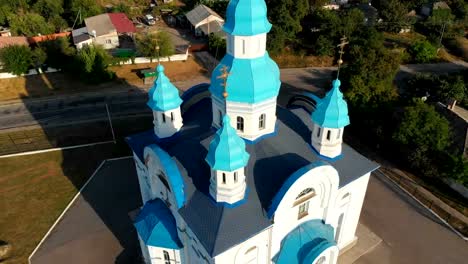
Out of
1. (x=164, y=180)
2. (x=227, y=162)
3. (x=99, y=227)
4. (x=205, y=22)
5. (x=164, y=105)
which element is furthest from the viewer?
(x=205, y=22)

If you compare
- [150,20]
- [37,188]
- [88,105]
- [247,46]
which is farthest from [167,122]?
[150,20]

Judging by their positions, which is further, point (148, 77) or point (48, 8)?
point (48, 8)

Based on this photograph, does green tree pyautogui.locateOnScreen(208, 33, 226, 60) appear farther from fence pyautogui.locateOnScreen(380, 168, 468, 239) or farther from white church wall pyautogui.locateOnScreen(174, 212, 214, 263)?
white church wall pyautogui.locateOnScreen(174, 212, 214, 263)

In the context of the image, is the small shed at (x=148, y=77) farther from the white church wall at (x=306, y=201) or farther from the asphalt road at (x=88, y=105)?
the white church wall at (x=306, y=201)

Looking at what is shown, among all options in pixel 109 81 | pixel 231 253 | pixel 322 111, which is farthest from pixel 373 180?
pixel 109 81

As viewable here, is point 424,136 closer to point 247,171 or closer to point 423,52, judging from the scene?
point 247,171
